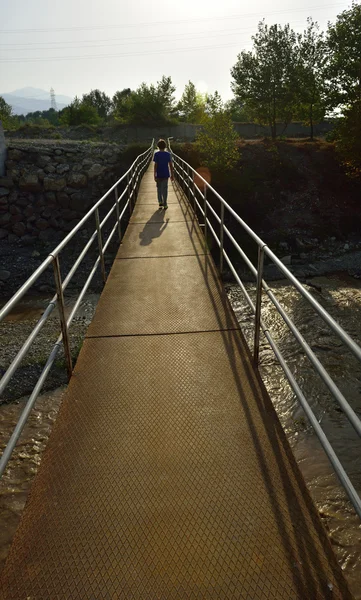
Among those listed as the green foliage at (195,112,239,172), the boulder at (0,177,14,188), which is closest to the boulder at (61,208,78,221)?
the boulder at (0,177,14,188)

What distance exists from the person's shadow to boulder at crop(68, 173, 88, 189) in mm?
13653

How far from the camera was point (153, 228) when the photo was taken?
31.6 feet

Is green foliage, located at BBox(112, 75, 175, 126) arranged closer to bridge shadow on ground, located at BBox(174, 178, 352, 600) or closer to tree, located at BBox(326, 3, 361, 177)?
tree, located at BBox(326, 3, 361, 177)

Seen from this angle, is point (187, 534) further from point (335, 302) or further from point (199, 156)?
point (199, 156)

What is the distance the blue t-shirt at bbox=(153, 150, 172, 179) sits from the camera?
1007 cm

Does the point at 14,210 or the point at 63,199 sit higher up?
the point at 63,199

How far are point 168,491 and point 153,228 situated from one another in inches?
296

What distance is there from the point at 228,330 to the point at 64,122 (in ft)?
197

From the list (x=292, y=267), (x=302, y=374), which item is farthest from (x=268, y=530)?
(x=292, y=267)

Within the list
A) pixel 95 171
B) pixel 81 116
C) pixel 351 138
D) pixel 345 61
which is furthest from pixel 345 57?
pixel 81 116

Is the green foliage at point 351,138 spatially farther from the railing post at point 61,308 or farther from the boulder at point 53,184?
the railing post at point 61,308

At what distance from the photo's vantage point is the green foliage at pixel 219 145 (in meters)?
24.8

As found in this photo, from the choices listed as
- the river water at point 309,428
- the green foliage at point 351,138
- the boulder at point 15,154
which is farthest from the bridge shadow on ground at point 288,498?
the boulder at point 15,154

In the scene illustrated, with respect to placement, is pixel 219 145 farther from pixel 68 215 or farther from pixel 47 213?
pixel 47 213
